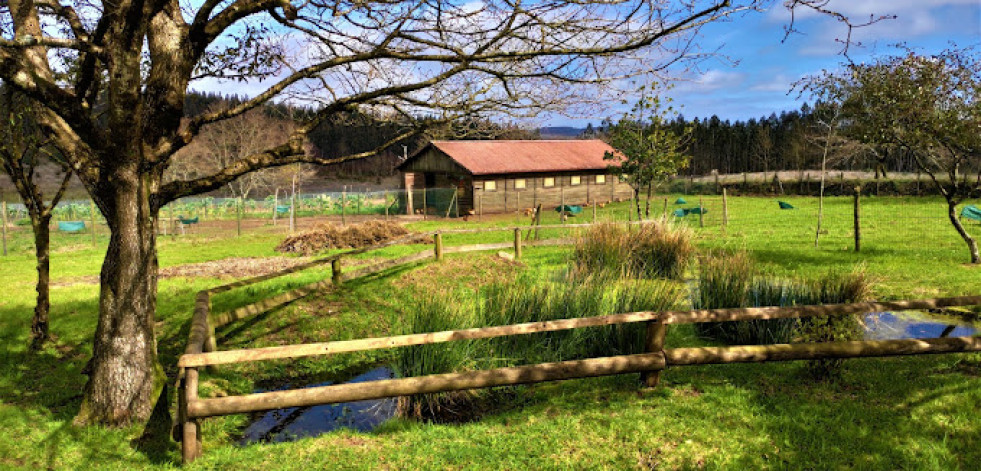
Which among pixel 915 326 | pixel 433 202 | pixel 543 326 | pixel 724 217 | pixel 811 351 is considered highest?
pixel 433 202

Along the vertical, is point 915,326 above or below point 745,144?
below

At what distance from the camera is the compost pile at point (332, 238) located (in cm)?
1733

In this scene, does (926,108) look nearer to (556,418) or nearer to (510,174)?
(556,418)

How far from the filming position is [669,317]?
4.87m

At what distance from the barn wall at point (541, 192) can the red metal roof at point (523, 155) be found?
0.58 metres

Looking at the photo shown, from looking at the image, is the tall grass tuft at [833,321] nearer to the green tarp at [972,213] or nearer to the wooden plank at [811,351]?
the wooden plank at [811,351]

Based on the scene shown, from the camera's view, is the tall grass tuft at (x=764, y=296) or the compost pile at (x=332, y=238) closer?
the tall grass tuft at (x=764, y=296)

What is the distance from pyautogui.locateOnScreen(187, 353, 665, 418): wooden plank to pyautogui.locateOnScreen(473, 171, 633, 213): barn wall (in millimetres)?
25281

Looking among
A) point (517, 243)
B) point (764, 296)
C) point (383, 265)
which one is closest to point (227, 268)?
point (383, 265)

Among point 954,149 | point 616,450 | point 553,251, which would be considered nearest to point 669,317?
point 616,450

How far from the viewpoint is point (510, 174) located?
104 ft

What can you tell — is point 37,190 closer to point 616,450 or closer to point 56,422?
point 56,422

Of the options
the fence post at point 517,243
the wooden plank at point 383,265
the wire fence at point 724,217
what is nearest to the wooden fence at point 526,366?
the wooden plank at point 383,265

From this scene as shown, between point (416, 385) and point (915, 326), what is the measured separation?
754 centimetres
